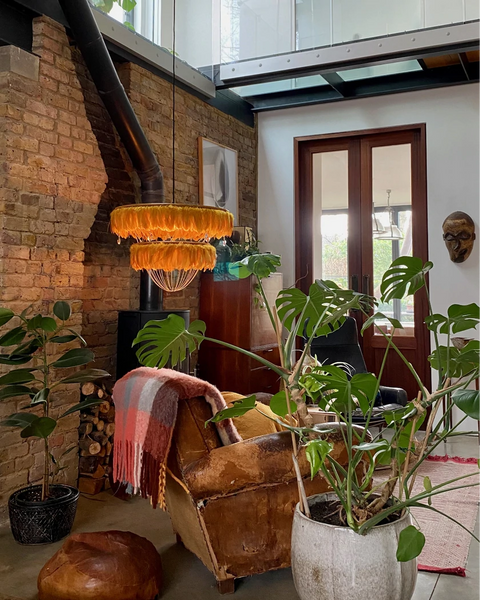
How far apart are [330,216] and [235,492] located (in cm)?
387

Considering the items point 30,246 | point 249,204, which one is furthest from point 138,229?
point 249,204

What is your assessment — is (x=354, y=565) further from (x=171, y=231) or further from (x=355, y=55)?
(x=355, y=55)

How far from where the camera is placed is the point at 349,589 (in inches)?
68.0

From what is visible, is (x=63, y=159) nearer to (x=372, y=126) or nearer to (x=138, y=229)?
(x=138, y=229)

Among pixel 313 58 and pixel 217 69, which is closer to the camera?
pixel 313 58

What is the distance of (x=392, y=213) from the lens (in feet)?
18.2

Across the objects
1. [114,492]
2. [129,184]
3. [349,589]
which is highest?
[129,184]

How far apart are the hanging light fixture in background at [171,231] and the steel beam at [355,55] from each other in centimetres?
193

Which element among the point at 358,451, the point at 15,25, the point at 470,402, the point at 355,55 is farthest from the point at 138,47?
the point at 470,402

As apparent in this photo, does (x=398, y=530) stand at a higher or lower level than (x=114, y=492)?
higher

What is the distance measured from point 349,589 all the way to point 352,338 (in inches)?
126

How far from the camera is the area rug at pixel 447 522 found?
2719mm

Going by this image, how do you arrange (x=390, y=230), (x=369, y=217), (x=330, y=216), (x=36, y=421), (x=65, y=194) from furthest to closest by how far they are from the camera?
1. (x=330, y=216)
2. (x=369, y=217)
3. (x=390, y=230)
4. (x=65, y=194)
5. (x=36, y=421)

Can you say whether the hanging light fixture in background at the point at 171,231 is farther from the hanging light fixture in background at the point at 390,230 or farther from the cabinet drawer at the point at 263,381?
the hanging light fixture in background at the point at 390,230
